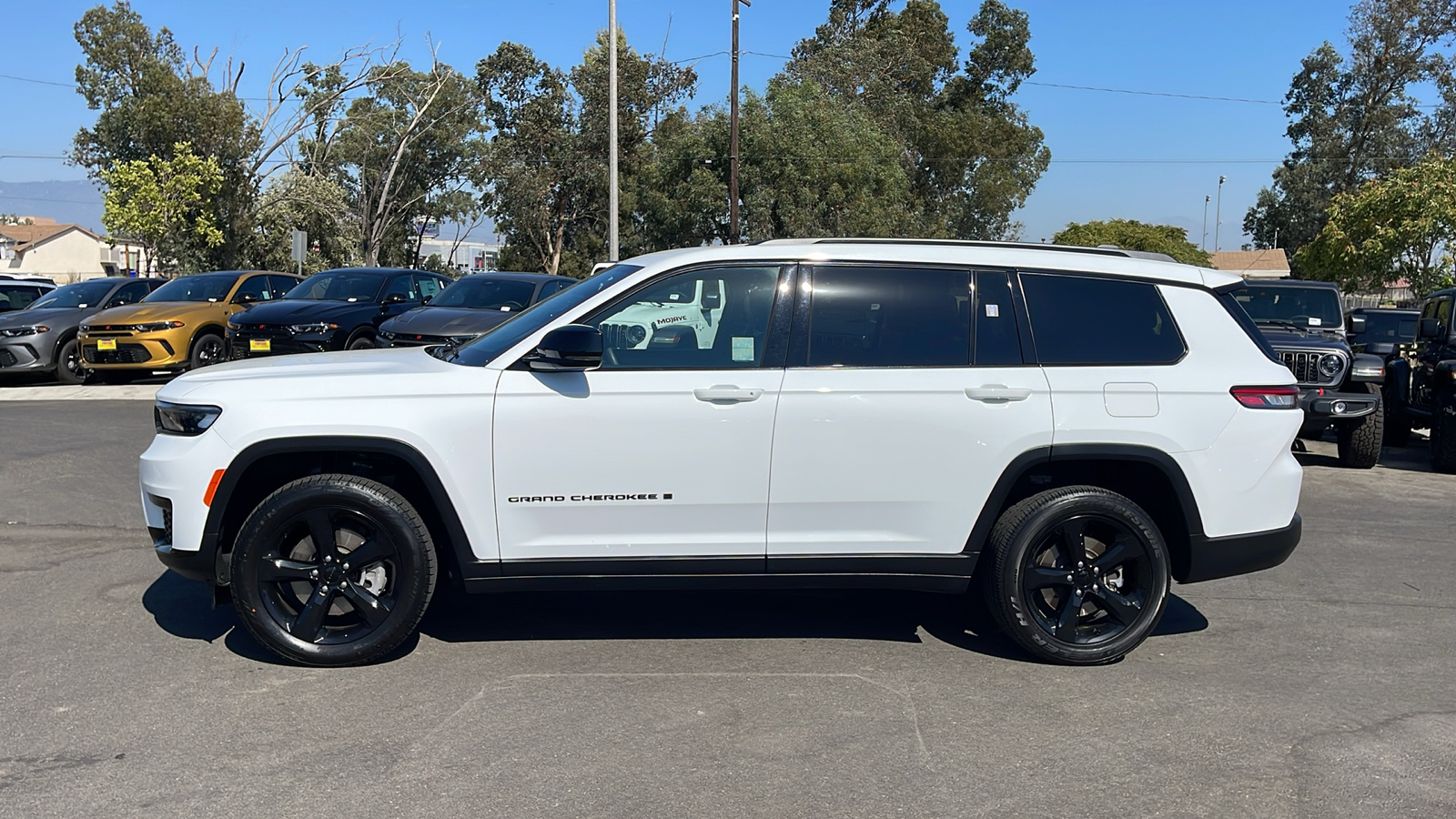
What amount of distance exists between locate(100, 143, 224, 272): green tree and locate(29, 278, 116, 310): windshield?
23597 millimetres

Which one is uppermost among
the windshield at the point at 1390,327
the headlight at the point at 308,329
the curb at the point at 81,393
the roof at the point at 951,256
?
the roof at the point at 951,256

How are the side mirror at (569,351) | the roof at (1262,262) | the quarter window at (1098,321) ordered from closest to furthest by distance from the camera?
1. the side mirror at (569,351)
2. the quarter window at (1098,321)
3. the roof at (1262,262)

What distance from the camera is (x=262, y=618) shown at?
5027 millimetres

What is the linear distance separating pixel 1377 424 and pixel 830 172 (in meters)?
27.8

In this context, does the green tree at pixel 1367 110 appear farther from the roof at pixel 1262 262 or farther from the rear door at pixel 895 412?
the rear door at pixel 895 412

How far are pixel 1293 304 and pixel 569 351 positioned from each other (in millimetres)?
11047

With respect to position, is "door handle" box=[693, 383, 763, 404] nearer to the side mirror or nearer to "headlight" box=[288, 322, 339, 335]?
the side mirror

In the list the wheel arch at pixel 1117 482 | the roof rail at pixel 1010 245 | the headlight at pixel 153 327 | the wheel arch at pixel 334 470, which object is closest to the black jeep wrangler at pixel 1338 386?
the roof rail at pixel 1010 245

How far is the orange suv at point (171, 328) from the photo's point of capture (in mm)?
16594

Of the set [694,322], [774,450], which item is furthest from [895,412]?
[694,322]

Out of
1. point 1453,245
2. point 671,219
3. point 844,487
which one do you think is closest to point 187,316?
point 844,487

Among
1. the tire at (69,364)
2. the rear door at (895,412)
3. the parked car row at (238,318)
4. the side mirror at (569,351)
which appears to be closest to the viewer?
the side mirror at (569,351)

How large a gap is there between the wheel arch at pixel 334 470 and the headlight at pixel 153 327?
12.9 m

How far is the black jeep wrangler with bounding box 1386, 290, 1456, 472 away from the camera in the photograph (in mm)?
11195
